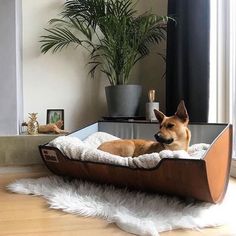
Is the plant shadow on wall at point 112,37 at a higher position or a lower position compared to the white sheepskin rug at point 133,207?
higher

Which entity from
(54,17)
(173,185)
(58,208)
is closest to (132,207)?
(173,185)

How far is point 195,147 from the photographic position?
1.37 m

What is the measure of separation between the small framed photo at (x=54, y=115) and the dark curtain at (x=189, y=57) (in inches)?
28.8

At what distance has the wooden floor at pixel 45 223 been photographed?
0.87 metres

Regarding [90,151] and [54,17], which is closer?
[90,151]

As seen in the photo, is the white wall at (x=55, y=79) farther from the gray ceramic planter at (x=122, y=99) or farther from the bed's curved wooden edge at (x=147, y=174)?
the bed's curved wooden edge at (x=147, y=174)

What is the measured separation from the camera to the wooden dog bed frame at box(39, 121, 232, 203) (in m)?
0.94

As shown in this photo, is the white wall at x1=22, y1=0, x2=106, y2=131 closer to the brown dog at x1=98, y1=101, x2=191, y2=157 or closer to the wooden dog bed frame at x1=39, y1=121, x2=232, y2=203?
the wooden dog bed frame at x1=39, y1=121, x2=232, y2=203

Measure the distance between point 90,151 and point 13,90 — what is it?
2.74 feet

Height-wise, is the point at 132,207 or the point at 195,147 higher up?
A: the point at 195,147

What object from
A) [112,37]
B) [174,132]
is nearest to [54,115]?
[112,37]

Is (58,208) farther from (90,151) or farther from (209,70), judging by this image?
(209,70)

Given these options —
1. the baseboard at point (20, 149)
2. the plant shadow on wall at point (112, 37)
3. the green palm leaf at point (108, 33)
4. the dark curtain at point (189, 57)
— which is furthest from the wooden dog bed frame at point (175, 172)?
the green palm leaf at point (108, 33)

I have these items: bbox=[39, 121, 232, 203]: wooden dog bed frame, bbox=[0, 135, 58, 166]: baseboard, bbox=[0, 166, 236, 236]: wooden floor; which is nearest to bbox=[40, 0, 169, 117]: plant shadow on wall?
bbox=[0, 135, 58, 166]: baseboard
